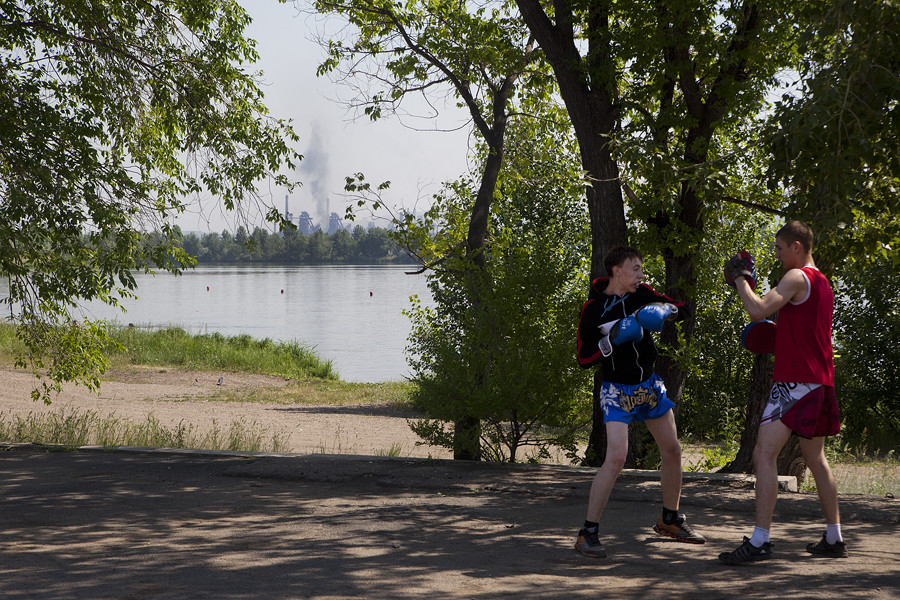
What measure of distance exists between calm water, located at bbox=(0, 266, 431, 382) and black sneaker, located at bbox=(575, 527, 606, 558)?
16699mm

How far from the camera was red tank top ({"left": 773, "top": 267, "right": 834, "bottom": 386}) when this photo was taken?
4.73 meters

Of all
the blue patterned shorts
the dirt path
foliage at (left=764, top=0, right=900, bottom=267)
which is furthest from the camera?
the dirt path

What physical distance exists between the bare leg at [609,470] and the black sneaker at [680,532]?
1.86 feet

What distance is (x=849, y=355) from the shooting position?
16859mm

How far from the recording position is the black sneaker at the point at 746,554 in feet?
15.4

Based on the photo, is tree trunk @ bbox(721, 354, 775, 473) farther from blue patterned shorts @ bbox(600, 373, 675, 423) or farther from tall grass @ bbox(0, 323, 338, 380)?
tall grass @ bbox(0, 323, 338, 380)

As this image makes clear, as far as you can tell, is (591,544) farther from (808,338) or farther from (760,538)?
(808,338)

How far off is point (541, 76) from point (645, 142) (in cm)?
401

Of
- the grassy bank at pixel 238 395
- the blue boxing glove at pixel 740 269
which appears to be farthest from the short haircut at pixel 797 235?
the grassy bank at pixel 238 395

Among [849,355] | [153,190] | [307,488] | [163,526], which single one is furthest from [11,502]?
[849,355]

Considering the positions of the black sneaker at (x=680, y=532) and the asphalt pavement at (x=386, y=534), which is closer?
the asphalt pavement at (x=386, y=534)

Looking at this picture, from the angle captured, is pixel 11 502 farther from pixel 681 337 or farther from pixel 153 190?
pixel 681 337

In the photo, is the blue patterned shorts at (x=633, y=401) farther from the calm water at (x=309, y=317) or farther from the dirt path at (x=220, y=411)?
the calm water at (x=309, y=317)

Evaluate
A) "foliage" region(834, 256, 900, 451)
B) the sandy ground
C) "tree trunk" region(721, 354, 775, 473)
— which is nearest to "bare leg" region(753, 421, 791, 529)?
the sandy ground
